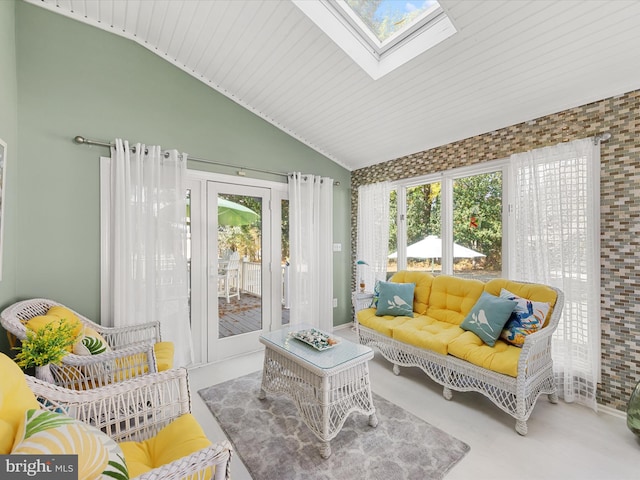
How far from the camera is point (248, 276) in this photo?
11.4 ft

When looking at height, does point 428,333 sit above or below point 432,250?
below

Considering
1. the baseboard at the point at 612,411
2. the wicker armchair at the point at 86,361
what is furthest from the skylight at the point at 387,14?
the baseboard at the point at 612,411

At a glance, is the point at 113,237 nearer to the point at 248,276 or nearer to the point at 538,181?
the point at 248,276

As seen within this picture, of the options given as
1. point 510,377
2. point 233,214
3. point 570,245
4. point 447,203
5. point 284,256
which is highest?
point 447,203

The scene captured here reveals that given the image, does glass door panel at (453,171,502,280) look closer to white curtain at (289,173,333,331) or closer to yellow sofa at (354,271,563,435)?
yellow sofa at (354,271,563,435)

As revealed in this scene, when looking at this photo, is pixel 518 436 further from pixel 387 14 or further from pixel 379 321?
pixel 387 14

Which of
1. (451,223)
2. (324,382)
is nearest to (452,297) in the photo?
(451,223)

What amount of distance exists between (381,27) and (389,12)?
4.8 inches

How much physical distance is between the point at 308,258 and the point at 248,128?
1800 millimetres

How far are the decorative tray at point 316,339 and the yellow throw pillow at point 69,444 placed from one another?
4.45 ft

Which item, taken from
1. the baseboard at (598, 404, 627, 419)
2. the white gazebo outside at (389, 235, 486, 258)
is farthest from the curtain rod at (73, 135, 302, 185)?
the baseboard at (598, 404, 627, 419)

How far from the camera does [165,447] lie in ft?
4.07

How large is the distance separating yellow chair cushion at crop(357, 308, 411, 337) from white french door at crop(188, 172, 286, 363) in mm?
1147

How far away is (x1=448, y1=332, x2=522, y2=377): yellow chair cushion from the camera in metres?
2.02
